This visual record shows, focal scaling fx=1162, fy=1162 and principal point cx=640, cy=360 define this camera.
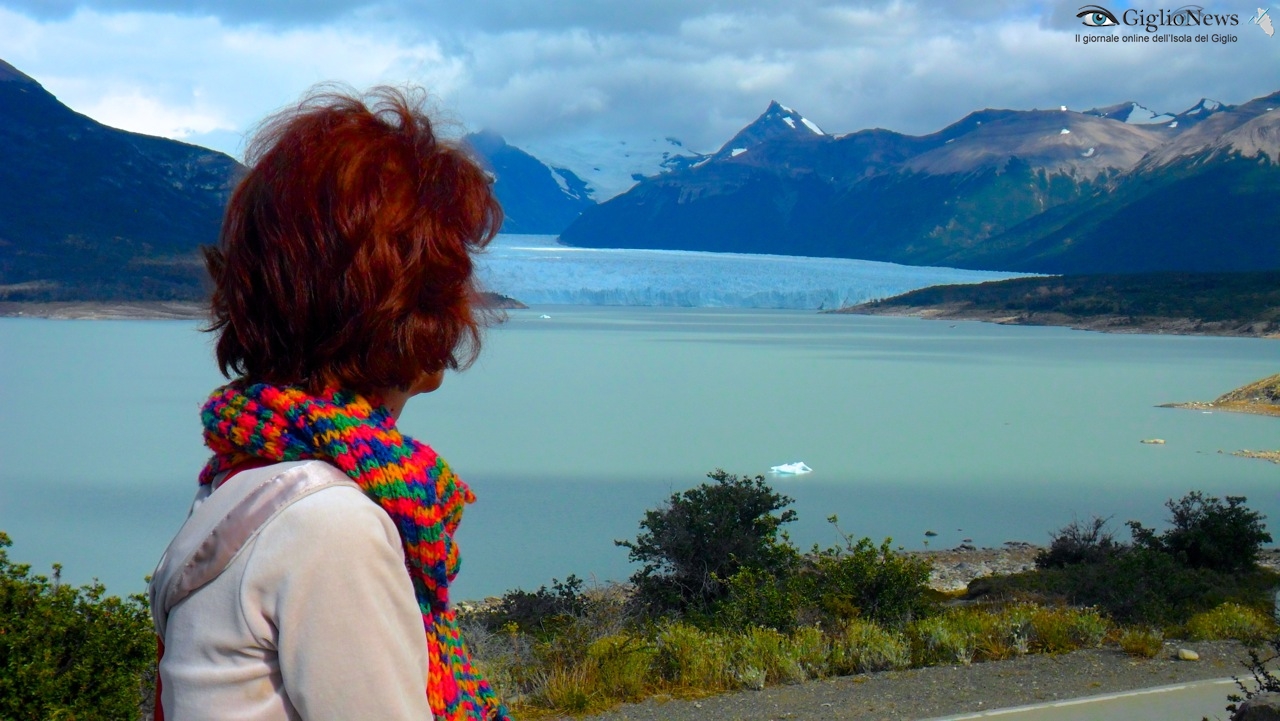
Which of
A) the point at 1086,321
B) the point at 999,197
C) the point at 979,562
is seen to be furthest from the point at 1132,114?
the point at 979,562

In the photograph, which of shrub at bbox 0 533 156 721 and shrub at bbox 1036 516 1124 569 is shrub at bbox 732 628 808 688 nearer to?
shrub at bbox 0 533 156 721

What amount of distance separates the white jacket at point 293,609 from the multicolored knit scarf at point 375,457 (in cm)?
2

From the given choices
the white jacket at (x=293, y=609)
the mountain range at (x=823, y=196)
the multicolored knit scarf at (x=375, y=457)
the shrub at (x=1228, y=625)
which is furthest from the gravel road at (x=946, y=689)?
the mountain range at (x=823, y=196)

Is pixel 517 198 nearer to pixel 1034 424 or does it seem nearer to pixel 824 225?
pixel 824 225

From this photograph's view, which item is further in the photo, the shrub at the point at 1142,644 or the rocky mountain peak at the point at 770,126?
the rocky mountain peak at the point at 770,126

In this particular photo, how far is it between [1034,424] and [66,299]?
37705 mm

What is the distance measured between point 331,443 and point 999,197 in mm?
109543

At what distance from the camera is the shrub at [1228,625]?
4.15m

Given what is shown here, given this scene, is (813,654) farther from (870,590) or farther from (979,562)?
(979,562)

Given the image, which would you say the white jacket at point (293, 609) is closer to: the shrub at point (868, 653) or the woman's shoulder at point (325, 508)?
the woman's shoulder at point (325, 508)

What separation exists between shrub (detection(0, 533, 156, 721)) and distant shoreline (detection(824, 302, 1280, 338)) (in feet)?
122

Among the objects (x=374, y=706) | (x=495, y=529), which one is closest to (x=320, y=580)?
(x=374, y=706)

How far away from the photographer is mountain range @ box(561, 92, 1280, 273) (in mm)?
83125

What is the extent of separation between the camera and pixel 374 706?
0.70 m
